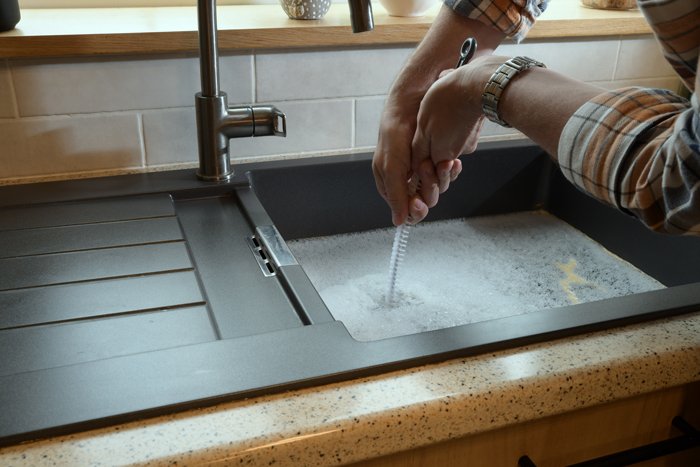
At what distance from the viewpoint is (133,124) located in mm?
1095

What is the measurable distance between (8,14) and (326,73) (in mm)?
470

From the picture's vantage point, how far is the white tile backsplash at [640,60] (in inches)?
53.3

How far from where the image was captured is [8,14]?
0.99 metres

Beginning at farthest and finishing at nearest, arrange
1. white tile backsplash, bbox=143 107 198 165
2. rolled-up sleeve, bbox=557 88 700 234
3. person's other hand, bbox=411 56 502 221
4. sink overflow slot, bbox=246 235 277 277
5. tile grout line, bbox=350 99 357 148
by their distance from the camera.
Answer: tile grout line, bbox=350 99 357 148
white tile backsplash, bbox=143 107 198 165
sink overflow slot, bbox=246 235 277 277
person's other hand, bbox=411 56 502 221
rolled-up sleeve, bbox=557 88 700 234

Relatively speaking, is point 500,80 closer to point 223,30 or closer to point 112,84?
point 223,30

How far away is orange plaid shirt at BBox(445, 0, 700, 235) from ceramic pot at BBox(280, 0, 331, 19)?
2.13 ft

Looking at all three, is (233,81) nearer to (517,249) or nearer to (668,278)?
(517,249)

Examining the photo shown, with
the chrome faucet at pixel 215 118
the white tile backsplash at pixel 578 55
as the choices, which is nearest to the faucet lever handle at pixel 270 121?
the chrome faucet at pixel 215 118

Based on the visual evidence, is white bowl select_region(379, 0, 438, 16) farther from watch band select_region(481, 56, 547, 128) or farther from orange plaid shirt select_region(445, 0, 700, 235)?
orange plaid shirt select_region(445, 0, 700, 235)

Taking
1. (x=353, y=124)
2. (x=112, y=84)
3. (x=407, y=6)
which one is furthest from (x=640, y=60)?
(x=112, y=84)

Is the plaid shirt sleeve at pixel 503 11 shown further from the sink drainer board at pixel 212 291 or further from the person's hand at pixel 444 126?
the sink drainer board at pixel 212 291

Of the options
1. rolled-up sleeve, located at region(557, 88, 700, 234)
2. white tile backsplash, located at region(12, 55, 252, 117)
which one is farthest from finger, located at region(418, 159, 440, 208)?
white tile backsplash, located at region(12, 55, 252, 117)

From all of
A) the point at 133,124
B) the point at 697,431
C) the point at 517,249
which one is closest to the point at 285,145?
the point at 133,124

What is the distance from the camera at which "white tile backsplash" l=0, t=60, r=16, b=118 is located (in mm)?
998
